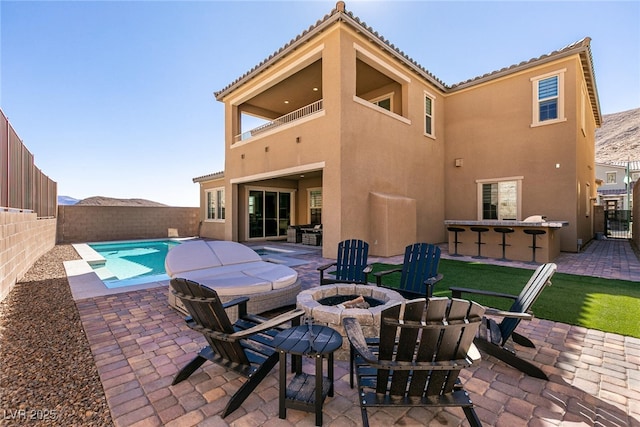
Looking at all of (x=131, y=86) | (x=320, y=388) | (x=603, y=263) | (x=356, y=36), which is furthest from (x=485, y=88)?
(x=131, y=86)

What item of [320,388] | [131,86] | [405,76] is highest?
[131,86]

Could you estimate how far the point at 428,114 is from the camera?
509 inches

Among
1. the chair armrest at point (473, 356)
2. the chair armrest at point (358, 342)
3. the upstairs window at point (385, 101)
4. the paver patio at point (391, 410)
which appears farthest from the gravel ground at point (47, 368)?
the upstairs window at point (385, 101)

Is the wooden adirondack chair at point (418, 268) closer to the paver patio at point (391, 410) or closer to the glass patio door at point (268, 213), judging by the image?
the paver patio at point (391, 410)

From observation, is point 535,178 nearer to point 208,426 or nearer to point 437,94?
point 437,94

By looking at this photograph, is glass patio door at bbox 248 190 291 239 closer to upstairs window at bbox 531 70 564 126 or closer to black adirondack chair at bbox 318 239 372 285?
black adirondack chair at bbox 318 239 372 285

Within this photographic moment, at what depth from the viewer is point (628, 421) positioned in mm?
2145

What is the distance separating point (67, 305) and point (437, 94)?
1468cm

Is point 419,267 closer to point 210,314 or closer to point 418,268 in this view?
point 418,268

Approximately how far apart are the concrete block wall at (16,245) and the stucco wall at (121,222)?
6320 millimetres

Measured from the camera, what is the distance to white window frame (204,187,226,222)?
17.2 m

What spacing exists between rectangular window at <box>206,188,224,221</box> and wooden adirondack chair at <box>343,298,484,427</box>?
16513 mm

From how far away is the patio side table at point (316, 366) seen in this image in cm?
210

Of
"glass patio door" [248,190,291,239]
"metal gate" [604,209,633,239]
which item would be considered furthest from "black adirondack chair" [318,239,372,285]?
"metal gate" [604,209,633,239]
